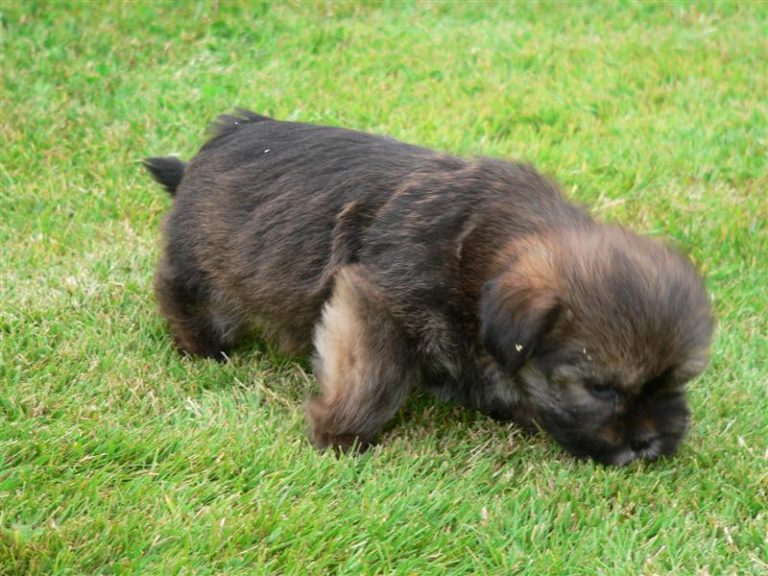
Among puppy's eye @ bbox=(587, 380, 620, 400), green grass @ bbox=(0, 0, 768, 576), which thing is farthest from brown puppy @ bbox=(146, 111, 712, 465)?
green grass @ bbox=(0, 0, 768, 576)

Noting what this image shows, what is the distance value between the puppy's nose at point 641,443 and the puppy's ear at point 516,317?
19.8 inches

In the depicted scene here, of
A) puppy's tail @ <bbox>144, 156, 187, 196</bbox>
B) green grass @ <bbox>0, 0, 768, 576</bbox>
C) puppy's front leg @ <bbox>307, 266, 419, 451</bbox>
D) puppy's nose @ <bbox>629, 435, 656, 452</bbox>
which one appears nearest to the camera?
green grass @ <bbox>0, 0, 768, 576</bbox>

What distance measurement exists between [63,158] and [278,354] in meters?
2.60

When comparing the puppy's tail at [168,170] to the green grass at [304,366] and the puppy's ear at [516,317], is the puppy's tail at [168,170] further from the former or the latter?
the puppy's ear at [516,317]

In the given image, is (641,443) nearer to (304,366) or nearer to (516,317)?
(516,317)

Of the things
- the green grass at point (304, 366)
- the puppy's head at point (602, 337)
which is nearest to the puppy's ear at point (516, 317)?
the puppy's head at point (602, 337)

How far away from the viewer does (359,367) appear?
4078mm

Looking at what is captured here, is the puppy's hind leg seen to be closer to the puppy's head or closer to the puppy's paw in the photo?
the puppy's paw

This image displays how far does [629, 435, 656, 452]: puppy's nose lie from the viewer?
12.8 feet

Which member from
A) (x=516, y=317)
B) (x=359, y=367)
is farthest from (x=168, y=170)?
(x=516, y=317)

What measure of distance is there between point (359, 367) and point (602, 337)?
0.94 metres

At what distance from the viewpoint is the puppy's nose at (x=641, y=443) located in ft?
12.8

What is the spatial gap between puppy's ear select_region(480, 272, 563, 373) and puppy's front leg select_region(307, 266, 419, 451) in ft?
1.37

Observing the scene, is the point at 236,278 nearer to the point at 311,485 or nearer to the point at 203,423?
the point at 203,423
